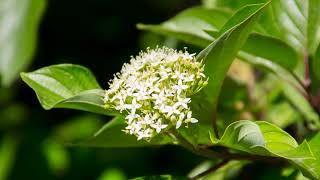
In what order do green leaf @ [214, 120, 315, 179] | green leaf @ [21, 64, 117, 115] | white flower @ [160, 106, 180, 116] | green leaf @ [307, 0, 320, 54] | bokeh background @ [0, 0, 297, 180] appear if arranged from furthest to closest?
bokeh background @ [0, 0, 297, 180]
green leaf @ [307, 0, 320, 54]
green leaf @ [21, 64, 117, 115]
white flower @ [160, 106, 180, 116]
green leaf @ [214, 120, 315, 179]

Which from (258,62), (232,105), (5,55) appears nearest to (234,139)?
(258,62)

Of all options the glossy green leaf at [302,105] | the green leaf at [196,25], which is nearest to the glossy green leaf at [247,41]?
the green leaf at [196,25]

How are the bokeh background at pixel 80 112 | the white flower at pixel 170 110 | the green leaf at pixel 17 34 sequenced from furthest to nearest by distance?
the bokeh background at pixel 80 112 < the green leaf at pixel 17 34 < the white flower at pixel 170 110

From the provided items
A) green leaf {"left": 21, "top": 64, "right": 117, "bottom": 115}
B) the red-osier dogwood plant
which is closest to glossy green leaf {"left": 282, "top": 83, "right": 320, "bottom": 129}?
the red-osier dogwood plant

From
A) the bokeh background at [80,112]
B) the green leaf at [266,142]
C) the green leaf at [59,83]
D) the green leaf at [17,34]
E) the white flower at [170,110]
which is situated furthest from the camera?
the bokeh background at [80,112]

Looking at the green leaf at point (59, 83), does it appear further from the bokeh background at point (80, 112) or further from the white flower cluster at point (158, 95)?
the bokeh background at point (80, 112)

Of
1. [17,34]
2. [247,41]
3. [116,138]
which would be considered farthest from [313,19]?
[17,34]

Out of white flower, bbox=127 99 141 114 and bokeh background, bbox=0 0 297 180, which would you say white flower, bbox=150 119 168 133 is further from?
bokeh background, bbox=0 0 297 180
